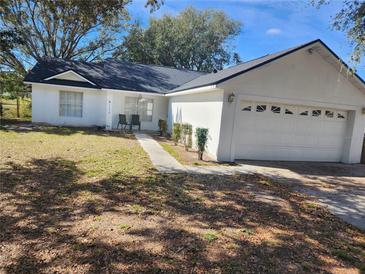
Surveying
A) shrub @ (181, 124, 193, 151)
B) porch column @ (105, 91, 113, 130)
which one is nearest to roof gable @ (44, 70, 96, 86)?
porch column @ (105, 91, 113, 130)

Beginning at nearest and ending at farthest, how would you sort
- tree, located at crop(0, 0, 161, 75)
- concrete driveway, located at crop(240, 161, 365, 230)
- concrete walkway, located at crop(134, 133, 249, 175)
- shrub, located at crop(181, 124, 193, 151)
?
concrete driveway, located at crop(240, 161, 365, 230)
concrete walkway, located at crop(134, 133, 249, 175)
shrub, located at crop(181, 124, 193, 151)
tree, located at crop(0, 0, 161, 75)

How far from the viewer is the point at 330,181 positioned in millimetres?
8102

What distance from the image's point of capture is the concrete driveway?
5.70 metres

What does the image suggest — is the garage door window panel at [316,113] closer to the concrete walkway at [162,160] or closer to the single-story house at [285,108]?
the single-story house at [285,108]

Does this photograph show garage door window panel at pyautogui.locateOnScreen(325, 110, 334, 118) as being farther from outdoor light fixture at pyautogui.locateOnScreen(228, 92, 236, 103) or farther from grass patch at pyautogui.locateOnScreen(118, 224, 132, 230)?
grass patch at pyautogui.locateOnScreen(118, 224, 132, 230)

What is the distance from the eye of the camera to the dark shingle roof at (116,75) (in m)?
16.8

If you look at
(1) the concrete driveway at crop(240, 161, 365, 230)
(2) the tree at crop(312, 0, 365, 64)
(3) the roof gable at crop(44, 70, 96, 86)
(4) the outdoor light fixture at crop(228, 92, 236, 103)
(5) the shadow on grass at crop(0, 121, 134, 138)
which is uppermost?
(2) the tree at crop(312, 0, 365, 64)

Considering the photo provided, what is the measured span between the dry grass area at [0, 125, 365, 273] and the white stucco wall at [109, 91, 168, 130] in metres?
9.88

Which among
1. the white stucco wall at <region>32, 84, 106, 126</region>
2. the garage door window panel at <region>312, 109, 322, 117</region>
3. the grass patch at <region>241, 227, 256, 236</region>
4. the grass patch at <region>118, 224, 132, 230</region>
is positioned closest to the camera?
the grass patch at <region>118, 224, 132, 230</region>

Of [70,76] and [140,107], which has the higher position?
[70,76]

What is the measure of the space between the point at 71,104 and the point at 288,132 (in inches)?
518

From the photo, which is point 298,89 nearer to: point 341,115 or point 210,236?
point 341,115

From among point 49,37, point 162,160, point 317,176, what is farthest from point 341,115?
point 49,37

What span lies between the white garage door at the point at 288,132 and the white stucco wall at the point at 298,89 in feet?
1.24
